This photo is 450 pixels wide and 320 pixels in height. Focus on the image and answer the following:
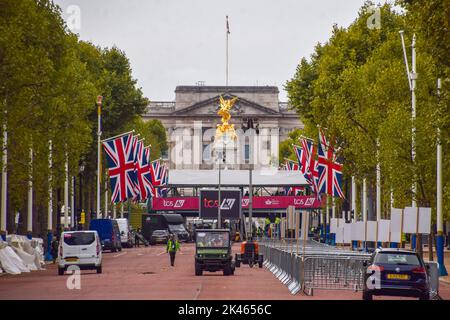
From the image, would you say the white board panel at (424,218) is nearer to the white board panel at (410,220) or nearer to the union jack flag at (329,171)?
the white board panel at (410,220)

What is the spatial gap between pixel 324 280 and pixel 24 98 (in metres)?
19.6

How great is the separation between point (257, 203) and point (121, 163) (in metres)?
56.3

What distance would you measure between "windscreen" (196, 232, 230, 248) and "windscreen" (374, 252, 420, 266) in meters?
20.6

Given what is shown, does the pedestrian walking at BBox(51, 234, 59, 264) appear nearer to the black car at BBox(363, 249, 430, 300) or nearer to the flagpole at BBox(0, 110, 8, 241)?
the flagpole at BBox(0, 110, 8, 241)

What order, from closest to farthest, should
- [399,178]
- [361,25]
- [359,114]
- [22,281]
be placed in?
[22,281], [399,178], [359,114], [361,25]

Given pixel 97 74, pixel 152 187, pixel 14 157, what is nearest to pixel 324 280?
pixel 14 157

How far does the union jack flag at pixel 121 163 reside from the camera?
88062 millimetres

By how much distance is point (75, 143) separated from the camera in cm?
7550

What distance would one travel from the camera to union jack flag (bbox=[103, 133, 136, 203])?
88.1 metres

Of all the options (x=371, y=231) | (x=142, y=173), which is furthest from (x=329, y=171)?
(x=371, y=231)

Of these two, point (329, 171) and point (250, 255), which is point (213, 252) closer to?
point (250, 255)

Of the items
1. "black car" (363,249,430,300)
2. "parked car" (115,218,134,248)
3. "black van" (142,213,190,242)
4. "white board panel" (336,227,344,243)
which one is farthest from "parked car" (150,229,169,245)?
"black car" (363,249,430,300)
